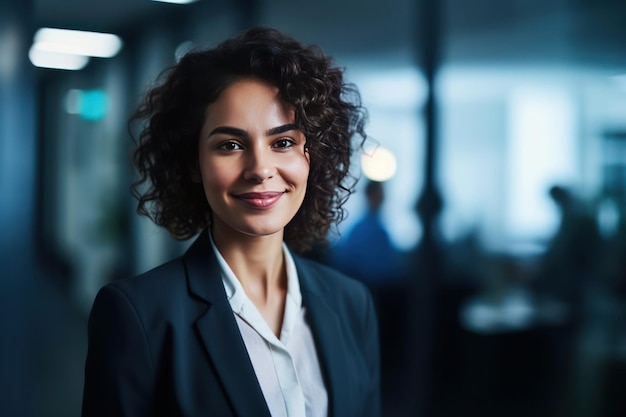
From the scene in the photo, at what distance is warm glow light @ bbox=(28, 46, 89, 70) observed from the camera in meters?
3.06

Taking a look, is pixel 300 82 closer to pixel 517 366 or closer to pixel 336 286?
pixel 336 286

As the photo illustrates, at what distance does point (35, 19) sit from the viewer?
3068mm

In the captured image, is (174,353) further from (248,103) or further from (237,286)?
(248,103)

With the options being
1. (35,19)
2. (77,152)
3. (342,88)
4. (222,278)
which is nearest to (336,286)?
(222,278)

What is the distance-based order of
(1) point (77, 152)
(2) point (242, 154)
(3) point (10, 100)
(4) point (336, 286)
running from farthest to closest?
(1) point (77, 152)
(3) point (10, 100)
(4) point (336, 286)
(2) point (242, 154)

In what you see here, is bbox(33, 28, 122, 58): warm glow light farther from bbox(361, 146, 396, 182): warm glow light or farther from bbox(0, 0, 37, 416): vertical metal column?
bbox(361, 146, 396, 182): warm glow light

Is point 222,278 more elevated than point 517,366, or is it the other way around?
point 222,278

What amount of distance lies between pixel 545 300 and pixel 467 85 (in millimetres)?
1310

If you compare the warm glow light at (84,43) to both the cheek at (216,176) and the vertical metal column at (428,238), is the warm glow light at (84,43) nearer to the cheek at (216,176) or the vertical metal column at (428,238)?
the vertical metal column at (428,238)

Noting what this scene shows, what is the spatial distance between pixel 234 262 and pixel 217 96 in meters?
0.26

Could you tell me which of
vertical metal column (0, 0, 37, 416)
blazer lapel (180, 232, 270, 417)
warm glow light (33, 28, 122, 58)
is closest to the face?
blazer lapel (180, 232, 270, 417)

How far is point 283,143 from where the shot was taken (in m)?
1.06

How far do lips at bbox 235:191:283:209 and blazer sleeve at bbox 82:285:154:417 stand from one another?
22 cm

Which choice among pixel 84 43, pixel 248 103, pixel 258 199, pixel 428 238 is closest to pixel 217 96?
pixel 248 103
